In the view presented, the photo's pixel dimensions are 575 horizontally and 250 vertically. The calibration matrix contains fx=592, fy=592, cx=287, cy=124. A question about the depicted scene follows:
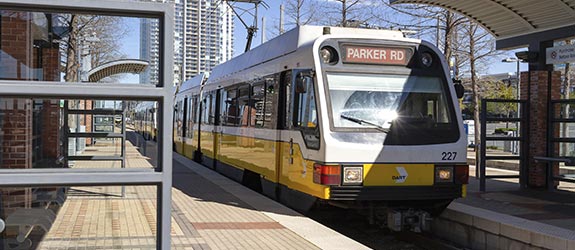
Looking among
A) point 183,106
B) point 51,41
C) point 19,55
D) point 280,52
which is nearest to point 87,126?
point 280,52

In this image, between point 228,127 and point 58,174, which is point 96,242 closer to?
point 58,174

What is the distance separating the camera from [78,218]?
3.40 meters

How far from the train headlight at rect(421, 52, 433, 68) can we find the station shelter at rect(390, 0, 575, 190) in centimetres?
434

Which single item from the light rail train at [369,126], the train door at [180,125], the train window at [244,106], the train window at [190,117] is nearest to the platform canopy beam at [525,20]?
the train window at [244,106]

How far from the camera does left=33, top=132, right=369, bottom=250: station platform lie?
3.33m

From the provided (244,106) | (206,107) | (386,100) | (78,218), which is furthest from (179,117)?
(78,218)

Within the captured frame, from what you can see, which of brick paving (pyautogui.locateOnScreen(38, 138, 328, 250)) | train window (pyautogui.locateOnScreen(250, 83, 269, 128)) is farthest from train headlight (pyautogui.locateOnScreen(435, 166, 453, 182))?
train window (pyautogui.locateOnScreen(250, 83, 269, 128))

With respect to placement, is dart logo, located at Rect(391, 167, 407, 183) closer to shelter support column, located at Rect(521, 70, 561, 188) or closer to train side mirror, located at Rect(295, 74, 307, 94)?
train side mirror, located at Rect(295, 74, 307, 94)

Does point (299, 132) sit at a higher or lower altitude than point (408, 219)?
higher

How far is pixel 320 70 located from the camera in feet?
27.1

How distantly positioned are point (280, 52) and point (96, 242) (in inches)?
275

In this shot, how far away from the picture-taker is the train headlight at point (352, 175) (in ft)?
25.8

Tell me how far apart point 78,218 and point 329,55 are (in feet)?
18.1

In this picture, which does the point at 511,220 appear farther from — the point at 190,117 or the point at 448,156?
the point at 190,117
